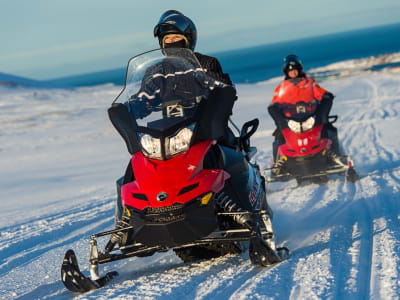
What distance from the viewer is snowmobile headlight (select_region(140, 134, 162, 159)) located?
13.8 ft

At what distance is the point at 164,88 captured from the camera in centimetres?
458

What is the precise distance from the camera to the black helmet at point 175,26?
523 cm

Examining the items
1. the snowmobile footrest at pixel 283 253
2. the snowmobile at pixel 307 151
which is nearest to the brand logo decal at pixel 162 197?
the snowmobile footrest at pixel 283 253

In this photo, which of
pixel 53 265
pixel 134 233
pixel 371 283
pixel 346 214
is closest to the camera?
A: pixel 371 283

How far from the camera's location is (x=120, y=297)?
3875 millimetres

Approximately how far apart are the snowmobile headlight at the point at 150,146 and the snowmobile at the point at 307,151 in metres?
4.39

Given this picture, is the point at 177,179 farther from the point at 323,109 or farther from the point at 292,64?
the point at 292,64

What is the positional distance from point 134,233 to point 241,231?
81 centimetres

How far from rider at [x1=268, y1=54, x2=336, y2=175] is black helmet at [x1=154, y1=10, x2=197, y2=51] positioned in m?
3.46

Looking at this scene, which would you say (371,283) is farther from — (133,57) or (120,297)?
(133,57)

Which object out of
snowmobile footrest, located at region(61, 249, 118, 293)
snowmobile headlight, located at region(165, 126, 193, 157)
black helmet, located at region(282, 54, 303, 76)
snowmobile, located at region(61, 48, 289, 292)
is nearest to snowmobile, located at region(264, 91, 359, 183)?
black helmet, located at region(282, 54, 303, 76)

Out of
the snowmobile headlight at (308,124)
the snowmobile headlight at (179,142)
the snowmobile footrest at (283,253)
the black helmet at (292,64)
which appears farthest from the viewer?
the black helmet at (292,64)

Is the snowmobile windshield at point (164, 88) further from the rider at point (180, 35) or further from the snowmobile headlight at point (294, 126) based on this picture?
the snowmobile headlight at point (294, 126)

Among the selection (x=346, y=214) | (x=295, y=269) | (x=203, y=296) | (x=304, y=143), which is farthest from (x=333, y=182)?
(x=203, y=296)
